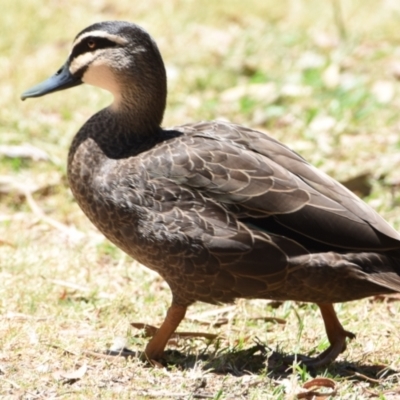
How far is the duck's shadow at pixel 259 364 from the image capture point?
4.06 metres

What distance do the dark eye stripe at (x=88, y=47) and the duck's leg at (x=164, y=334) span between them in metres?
1.33

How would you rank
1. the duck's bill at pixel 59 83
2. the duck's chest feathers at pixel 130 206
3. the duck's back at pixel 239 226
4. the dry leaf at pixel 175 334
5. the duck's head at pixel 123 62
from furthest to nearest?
1. the duck's bill at pixel 59 83
2. the duck's head at pixel 123 62
3. the dry leaf at pixel 175 334
4. the duck's chest feathers at pixel 130 206
5. the duck's back at pixel 239 226

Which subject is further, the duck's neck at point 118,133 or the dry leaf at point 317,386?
the duck's neck at point 118,133

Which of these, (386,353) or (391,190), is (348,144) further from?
(386,353)

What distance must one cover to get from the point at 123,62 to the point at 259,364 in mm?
1605

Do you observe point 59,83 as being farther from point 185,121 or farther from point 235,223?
point 185,121

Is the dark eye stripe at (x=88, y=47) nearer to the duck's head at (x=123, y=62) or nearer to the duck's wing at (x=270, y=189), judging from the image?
the duck's head at (x=123, y=62)

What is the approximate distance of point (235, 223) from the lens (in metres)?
4.04

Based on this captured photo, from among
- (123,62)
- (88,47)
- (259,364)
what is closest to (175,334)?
(259,364)

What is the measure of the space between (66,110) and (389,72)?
2.86 meters

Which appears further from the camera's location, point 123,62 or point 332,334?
point 123,62

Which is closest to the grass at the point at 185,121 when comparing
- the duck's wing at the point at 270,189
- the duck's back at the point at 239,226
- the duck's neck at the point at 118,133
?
the duck's back at the point at 239,226

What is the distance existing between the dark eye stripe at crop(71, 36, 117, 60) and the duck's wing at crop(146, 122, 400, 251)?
2.06ft

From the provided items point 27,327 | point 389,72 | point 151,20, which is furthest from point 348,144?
point 27,327
